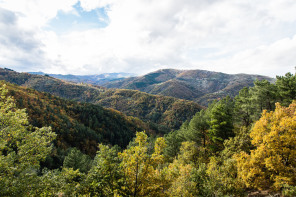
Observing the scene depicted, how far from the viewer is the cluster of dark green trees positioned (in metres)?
8.62

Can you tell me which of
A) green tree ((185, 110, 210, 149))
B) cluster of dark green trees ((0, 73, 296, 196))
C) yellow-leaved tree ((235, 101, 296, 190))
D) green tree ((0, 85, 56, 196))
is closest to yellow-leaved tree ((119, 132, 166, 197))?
cluster of dark green trees ((0, 73, 296, 196))

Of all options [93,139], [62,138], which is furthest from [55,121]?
[93,139]

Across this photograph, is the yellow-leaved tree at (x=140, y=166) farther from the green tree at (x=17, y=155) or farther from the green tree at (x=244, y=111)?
the green tree at (x=244, y=111)

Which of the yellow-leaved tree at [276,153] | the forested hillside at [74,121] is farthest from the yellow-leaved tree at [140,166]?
the forested hillside at [74,121]

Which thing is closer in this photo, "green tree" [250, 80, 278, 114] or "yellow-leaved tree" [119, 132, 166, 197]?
"yellow-leaved tree" [119, 132, 166, 197]

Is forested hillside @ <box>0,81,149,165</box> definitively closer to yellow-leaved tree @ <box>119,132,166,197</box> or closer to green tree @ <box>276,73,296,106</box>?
yellow-leaved tree @ <box>119,132,166,197</box>

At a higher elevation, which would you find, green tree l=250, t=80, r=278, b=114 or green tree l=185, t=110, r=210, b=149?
green tree l=250, t=80, r=278, b=114

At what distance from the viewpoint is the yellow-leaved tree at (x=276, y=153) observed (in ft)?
47.6

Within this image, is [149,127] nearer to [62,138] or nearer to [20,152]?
[62,138]

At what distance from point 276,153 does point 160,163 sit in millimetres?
14866

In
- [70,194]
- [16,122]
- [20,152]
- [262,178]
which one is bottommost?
[262,178]

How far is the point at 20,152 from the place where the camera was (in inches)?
395

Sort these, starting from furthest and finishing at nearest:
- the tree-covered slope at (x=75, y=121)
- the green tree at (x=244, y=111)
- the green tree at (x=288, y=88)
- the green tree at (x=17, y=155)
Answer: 1. the tree-covered slope at (x=75, y=121)
2. the green tree at (x=244, y=111)
3. the green tree at (x=288, y=88)
4. the green tree at (x=17, y=155)

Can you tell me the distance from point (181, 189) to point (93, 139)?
8369 centimetres
